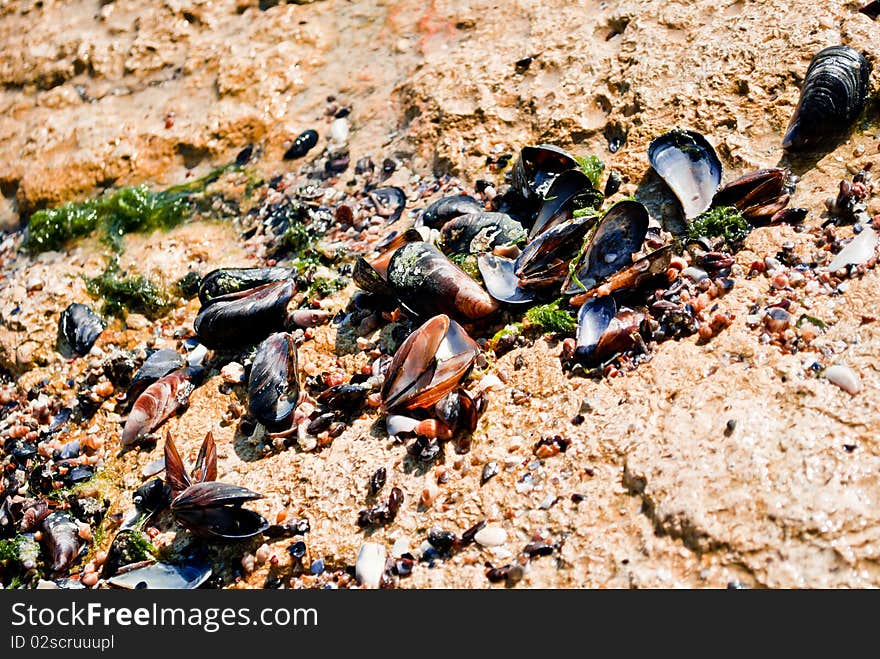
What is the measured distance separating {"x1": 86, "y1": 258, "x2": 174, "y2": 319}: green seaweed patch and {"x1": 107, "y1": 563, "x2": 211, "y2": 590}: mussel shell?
2.89 m

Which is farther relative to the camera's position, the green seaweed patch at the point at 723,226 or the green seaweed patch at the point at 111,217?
the green seaweed patch at the point at 111,217

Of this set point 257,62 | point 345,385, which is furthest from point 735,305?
point 257,62

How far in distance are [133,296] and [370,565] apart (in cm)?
411

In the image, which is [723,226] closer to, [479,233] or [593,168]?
[593,168]

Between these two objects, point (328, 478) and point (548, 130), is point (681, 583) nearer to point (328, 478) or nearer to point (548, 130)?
point (328, 478)

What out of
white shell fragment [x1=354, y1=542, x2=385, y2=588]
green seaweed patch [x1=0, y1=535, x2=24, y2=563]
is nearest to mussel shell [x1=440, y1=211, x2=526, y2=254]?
white shell fragment [x1=354, y1=542, x2=385, y2=588]

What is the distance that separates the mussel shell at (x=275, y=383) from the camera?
17.2ft

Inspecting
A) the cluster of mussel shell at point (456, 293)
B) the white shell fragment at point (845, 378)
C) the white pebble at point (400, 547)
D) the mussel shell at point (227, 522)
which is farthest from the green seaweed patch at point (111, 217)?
the white shell fragment at point (845, 378)

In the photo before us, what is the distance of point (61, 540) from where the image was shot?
5.10 m

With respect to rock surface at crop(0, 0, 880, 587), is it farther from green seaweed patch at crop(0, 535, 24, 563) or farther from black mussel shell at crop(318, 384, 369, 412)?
green seaweed patch at crop(0, 535, 24, 563)

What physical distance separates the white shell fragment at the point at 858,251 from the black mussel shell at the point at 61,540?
5293 millimetres

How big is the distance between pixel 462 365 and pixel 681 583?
192 centimetres

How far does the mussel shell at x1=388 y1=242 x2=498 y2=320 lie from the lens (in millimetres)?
5316

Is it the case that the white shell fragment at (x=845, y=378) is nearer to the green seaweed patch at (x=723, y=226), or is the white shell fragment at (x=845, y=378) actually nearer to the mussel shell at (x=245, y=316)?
the green seaweed patch at (x=723, y=226)
